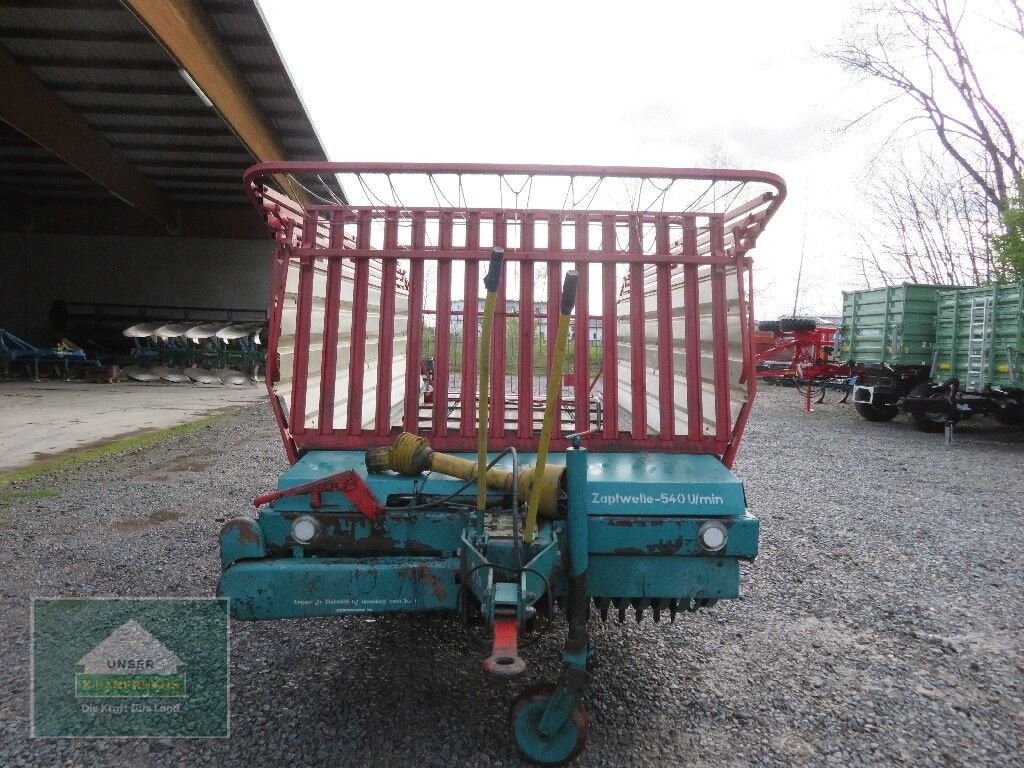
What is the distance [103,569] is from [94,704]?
1751 mm

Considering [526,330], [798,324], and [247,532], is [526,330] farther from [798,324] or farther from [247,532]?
[798,324]

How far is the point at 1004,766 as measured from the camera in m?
2.56

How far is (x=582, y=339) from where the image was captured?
3307 mm

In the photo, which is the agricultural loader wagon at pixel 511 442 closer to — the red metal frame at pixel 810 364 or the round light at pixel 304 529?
the round light at pixel 304 529

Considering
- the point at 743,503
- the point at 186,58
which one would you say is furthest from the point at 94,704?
the point at 186,58

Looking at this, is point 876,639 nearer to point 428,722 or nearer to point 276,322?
point 428,722

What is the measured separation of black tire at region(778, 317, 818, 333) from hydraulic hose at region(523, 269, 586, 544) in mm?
14637

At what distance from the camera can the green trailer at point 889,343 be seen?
12258mm

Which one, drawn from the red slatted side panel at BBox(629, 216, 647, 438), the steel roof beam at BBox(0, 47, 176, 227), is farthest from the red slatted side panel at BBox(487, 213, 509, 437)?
the steel roof beam at BBox(0, 47, 176, 227)

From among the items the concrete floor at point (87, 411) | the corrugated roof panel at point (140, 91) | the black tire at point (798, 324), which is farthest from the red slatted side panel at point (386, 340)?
the black tire at point (798, 324)

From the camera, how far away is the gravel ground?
8.57 ft

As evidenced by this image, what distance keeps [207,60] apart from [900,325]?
12.5 metres

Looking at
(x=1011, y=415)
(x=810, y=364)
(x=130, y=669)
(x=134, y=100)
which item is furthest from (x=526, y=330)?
(x=134, y=100)

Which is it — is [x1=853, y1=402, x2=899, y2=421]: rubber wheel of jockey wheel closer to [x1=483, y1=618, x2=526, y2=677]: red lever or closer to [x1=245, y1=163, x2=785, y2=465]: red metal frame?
[x1=245, y1=163, x2=785, y2=465]: red metal frame
